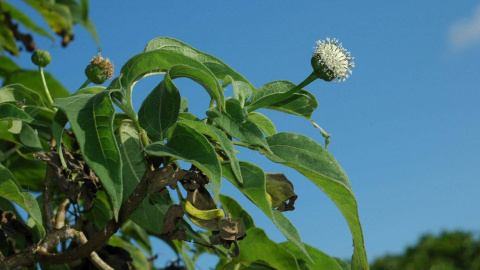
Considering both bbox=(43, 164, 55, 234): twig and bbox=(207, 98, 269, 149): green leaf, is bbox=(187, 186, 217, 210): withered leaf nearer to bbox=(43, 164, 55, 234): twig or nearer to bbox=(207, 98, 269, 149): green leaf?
bbox=(207, 98, 269, 149): green leaf

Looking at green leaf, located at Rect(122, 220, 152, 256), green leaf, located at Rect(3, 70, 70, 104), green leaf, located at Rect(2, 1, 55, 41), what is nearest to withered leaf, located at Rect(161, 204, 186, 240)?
green leaf, located at Rect(122, 220, 152, 256)

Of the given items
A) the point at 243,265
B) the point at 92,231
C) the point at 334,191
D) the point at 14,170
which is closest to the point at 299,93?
the point at 334,191

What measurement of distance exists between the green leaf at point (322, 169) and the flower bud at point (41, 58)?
622 millimetres

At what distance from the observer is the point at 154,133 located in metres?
0.96

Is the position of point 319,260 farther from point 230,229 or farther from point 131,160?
point 131,160

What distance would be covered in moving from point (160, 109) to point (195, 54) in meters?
0.21

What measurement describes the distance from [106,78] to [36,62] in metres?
0.17

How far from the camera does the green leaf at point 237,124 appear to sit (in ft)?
2.94

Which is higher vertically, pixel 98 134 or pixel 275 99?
pixel 275 99

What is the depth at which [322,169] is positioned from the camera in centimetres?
92

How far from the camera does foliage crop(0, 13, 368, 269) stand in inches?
34.0

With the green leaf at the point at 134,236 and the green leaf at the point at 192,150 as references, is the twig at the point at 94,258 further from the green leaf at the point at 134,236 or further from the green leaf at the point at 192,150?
the green leaf at the point at 134,236

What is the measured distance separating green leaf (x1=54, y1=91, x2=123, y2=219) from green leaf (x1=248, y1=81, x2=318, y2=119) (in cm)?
31

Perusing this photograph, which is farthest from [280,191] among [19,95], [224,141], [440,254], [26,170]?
[440,254]
